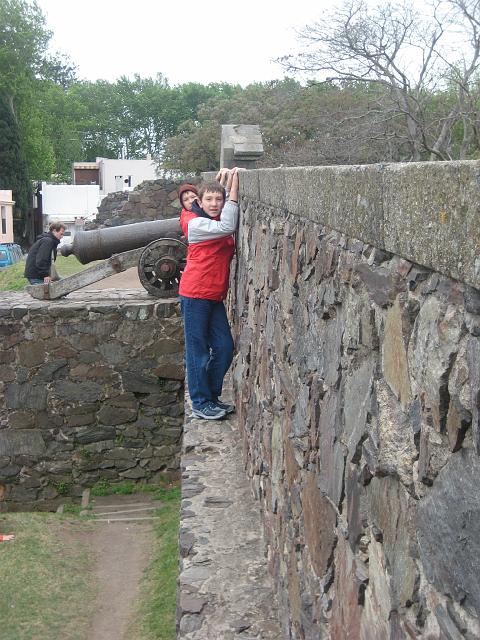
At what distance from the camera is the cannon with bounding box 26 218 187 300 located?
8656 mm

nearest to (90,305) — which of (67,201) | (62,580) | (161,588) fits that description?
(62,580)

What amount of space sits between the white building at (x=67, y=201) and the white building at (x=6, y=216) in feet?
11.5

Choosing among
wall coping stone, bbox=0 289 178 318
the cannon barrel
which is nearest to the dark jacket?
the cannon barrel

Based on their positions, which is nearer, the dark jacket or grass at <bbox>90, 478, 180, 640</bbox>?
grass at <bbox>90, 478, 180, 640</bbox>

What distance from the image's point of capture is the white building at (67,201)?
48.0m

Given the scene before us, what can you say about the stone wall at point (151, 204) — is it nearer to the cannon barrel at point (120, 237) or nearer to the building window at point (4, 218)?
the cannon barrel at point (120, 237)

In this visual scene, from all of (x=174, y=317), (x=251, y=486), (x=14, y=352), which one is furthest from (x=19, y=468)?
(x=251, y=486)

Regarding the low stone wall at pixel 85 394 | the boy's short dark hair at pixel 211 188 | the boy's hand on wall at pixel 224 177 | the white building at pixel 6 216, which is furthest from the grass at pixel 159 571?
the white building at pixel 6 216

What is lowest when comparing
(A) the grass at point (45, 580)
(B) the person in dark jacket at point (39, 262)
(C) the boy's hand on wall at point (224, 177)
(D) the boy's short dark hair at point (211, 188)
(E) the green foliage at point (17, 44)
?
(A) the grass at point (45, 580)

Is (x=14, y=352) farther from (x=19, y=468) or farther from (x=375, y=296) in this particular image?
(x=375, y=296)

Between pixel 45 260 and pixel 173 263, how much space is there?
2.67 metres

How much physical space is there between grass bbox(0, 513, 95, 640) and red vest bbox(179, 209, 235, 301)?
230 centimetres

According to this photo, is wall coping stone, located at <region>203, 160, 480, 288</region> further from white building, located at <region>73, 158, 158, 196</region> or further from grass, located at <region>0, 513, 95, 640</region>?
white building, located at <region>73, 158, 158, 196</region>

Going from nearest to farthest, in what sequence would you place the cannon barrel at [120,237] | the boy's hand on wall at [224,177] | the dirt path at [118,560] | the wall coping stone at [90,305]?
the dirt path at [118,560]
the boy's hand on wall at [224,177]
the wall coping stone at [90,305]
the cannon barrel at [120,237]
